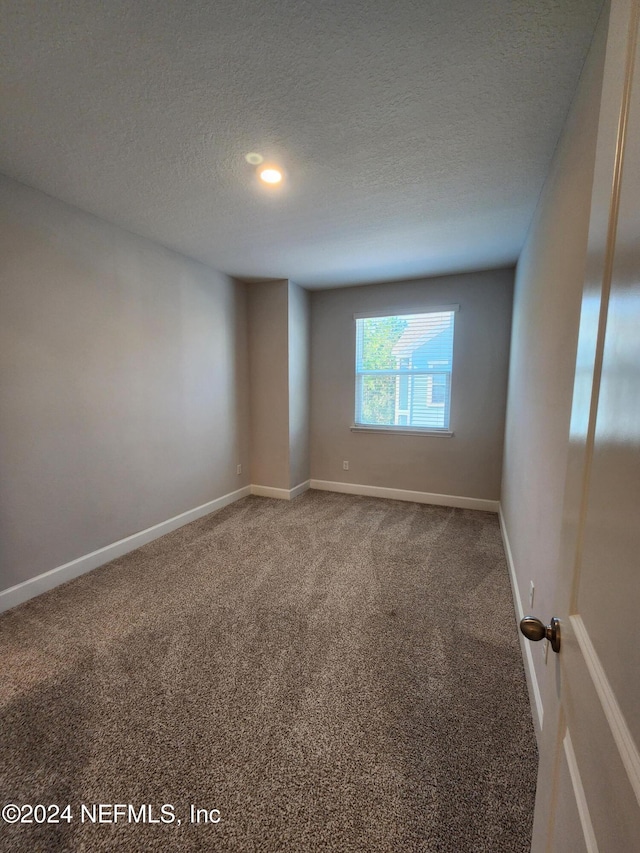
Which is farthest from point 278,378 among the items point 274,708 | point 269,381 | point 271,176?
point 274,708

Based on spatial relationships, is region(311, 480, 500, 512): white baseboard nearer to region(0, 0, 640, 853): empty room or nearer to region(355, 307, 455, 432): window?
region(0, 0, 640, 853): empty room

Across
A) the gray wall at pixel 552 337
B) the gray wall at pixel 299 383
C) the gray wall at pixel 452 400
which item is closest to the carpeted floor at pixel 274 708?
the gray wall at pixel 552 337

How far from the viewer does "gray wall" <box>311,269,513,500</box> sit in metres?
3.58

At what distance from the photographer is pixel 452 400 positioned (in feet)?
12.5

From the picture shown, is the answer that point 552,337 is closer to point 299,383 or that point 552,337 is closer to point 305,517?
point 305,517

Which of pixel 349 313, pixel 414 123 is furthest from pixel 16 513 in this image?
pixel 349 313

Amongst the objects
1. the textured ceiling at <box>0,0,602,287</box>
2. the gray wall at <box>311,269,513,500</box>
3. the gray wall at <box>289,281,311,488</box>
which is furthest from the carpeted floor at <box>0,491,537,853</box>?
the textured ceiling at <box>0,0,602,287</box>

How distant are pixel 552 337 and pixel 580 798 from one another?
1581 mm

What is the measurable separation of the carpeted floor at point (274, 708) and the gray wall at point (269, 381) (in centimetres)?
165

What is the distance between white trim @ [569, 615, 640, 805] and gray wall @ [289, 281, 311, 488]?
3623 mm

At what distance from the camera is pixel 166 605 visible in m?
2.15

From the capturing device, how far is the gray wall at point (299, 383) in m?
4.02

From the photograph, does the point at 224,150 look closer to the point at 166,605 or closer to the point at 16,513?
the point at 16,513

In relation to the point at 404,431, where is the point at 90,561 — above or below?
below
